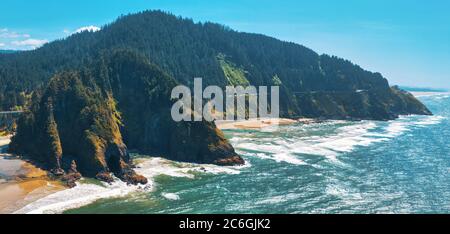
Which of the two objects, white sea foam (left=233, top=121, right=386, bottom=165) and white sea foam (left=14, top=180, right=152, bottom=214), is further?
white sea foam (left=233, top=121, right=386, bottom=165)

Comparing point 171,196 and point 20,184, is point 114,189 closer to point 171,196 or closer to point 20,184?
point 171,196

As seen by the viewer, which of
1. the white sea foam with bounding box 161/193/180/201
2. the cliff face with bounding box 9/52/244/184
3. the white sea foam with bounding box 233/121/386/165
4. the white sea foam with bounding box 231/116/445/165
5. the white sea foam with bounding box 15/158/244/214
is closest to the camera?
the white sea foam with bounding box 15/158/244/214

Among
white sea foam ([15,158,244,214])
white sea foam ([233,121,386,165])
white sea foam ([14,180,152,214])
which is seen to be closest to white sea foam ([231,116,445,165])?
white sea foam ([233,121,386,165])

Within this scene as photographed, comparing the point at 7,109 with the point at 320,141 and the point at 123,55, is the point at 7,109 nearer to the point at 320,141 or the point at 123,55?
the point at 123,55

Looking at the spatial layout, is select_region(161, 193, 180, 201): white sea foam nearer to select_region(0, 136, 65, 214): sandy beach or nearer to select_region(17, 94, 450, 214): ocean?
select_region(17, 94, 450, 214): ocean

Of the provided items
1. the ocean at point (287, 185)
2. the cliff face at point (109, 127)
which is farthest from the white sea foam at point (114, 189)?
the cliff face at point (109, 127)

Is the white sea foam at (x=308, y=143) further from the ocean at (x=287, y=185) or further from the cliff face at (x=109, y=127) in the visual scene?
the cliff face at (x=109, y=127)
